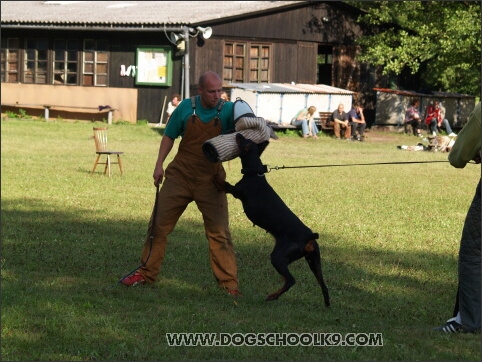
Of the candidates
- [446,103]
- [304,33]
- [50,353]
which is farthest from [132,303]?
[446,103]

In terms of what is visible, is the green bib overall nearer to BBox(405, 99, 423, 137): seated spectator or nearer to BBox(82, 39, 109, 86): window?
BBox(405, 99, 423, 137): seated spectator

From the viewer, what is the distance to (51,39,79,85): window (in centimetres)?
3503

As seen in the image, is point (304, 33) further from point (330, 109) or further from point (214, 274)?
point (214, 274)

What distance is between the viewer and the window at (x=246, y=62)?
1305 inches

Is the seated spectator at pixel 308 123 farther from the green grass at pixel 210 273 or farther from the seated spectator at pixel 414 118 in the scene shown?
the green grass at pixel 210 273

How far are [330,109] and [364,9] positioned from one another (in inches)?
206

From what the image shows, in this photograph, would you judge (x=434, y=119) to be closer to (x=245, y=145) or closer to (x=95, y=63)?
(x=95, y=63)

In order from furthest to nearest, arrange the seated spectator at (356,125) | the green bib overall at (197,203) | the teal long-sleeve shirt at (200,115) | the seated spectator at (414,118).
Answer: the seated spectator at (414,118)
the seated spectator at (356,125)
the green bib overall at (197,203)
the teal long-sleeve shirt at (200,115)

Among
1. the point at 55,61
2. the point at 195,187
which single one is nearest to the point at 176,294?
the point at 195,187

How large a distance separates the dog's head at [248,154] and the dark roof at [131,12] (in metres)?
23.8

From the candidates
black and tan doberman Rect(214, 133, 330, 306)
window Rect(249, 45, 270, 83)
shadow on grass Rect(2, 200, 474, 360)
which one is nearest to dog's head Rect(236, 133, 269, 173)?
black and tan doberman Rect(214, 133, 330, 306)

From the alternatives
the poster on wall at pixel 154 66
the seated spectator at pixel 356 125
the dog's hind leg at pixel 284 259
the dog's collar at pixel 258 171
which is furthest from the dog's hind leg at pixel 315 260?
the poster on wall at pixel 154 66

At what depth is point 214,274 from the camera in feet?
27.3

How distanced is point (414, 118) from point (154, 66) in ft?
29.9
